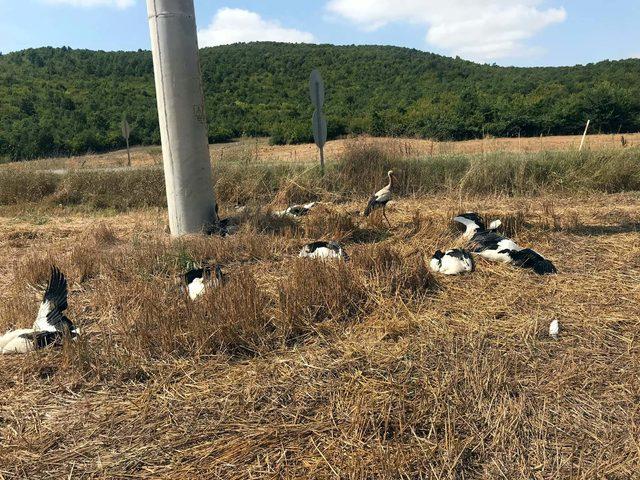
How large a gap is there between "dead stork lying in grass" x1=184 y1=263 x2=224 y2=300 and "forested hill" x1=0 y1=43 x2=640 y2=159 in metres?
11.1

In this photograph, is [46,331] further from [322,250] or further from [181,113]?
[181,113]

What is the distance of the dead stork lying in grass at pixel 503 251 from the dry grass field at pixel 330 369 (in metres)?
0.13

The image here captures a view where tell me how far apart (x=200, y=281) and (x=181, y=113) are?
3197mm

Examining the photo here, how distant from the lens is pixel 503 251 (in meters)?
5.29

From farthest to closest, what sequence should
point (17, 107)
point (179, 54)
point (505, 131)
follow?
point (17, 107)
point (505, 131)
point (179, 54)

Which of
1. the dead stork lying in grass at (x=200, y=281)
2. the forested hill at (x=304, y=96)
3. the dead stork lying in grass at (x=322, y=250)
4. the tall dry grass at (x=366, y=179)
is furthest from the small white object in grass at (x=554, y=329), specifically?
the forested hill at (x=304, y=96)

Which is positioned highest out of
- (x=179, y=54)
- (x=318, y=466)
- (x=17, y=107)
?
(x=17, y=107)

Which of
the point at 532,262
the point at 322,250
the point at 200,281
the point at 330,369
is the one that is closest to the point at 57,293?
the point at 200,281

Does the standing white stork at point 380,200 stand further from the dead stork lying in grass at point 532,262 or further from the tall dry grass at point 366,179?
the tall dry grass at point 366,179

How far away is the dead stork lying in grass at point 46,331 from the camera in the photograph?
11.9ft

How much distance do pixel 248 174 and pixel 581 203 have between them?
6740 mm

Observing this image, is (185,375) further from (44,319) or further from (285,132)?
(285,132)

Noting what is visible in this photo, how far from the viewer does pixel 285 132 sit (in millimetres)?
37156

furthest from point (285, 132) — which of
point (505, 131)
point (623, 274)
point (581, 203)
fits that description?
point (623, 274)
